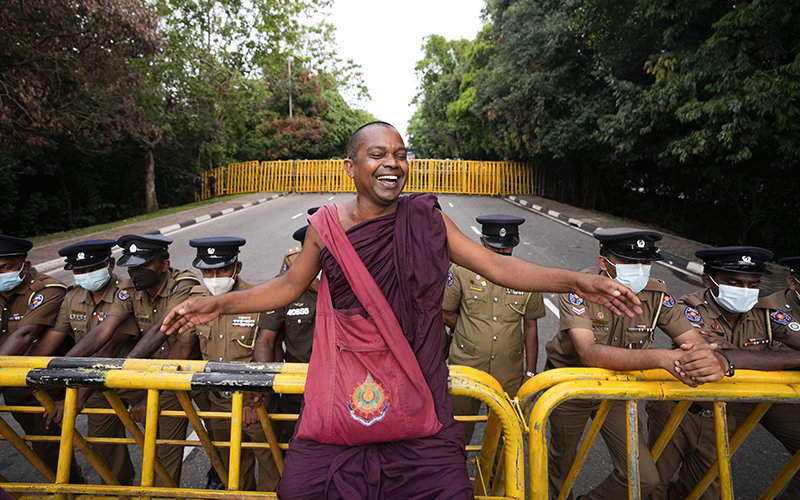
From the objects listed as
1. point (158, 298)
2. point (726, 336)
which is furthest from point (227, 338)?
point (726, 336)

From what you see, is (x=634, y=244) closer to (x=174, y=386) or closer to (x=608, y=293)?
(x=608, y=293)

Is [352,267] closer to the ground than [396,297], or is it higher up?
higher up

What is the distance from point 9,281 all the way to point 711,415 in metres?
4.40

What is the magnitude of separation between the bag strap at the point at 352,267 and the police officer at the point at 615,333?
121 cm

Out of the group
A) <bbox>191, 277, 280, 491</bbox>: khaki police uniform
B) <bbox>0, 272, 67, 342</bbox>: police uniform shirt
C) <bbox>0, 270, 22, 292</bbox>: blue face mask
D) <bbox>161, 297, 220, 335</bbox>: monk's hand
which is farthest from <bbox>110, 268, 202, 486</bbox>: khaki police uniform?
<bbox>161, 297, 220, 335</bbox>: monk's hand

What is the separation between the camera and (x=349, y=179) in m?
23.2

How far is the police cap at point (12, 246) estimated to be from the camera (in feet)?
8.73

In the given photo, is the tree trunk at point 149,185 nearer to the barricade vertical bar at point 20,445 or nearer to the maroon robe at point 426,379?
the barricade vertical bar at point 20,445

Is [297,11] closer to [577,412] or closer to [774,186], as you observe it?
[774,186]

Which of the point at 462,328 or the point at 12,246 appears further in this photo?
the point at 462,328

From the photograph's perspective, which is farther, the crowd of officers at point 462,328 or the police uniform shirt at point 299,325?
the police uniform shirt at point 299,325

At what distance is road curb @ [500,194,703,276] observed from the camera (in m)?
7.95

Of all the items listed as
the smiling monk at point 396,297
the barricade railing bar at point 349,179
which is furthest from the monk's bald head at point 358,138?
the barricade railing bar at point 349,179

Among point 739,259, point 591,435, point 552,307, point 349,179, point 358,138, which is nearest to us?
point 358,138
